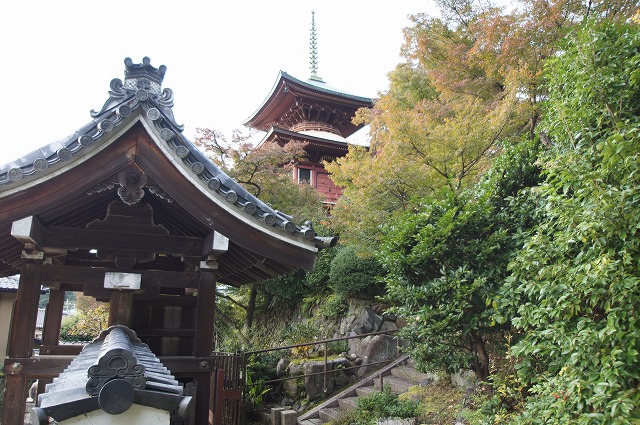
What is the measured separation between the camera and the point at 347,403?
8.36m

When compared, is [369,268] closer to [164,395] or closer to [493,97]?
[493,97]

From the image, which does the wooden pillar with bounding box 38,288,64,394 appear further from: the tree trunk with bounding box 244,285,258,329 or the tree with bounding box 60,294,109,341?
the tree trunk with bounding box 244,285,258,329

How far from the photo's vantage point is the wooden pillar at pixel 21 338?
11.3ft

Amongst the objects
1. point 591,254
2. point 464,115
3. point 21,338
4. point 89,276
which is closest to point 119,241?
point 89,276

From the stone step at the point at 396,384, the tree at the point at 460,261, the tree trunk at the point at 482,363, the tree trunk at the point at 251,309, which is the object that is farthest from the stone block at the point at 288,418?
the tree trunk at the point at 251,309

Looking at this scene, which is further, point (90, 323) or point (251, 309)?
point (90, 323)

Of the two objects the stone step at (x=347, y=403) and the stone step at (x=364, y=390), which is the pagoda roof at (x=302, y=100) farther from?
the stone step at (x=347, y=403)

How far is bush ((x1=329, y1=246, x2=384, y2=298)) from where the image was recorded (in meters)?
12.0

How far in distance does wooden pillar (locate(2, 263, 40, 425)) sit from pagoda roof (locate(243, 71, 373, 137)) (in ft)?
61.2

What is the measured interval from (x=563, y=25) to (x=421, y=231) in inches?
211

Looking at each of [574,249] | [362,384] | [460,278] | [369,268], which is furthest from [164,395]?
[369,268]

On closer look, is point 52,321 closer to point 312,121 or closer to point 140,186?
point 140,186

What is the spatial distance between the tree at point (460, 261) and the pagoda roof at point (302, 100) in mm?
16666

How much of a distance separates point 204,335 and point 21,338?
1.45m
